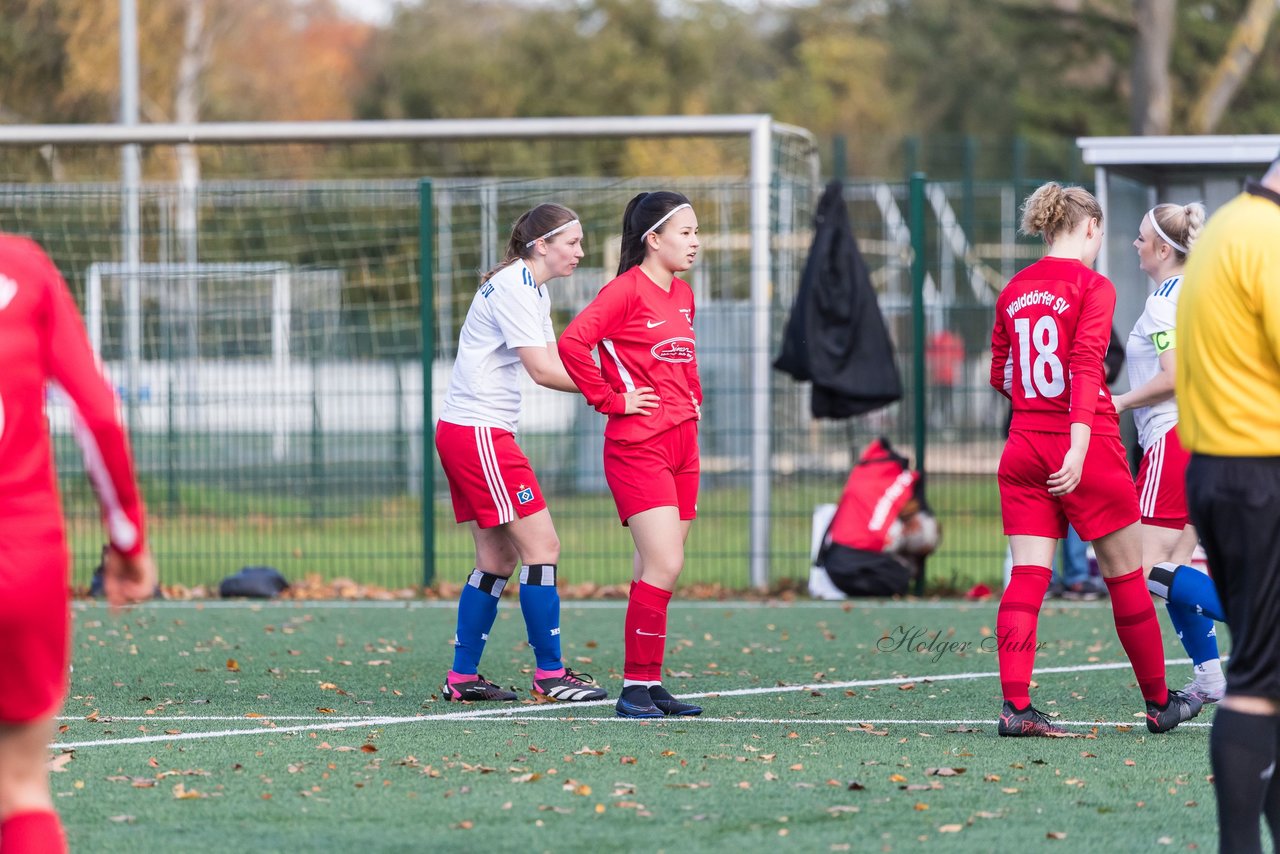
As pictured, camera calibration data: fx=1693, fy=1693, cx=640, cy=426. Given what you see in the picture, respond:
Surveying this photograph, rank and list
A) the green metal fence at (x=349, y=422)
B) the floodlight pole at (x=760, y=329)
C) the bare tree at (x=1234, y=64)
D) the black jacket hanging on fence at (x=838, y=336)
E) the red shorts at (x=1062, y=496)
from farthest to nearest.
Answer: the bare tree at (x=1234, y=64), the green metal fence at (x=349, y=422), the floodlight pole at (x=760, y=329), the black jacket hanging on fence at (x=838, y=336), the red shorts at (x=1062, y=496)

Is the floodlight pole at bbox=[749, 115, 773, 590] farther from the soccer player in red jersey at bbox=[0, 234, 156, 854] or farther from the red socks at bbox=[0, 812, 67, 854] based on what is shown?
the red socks at bbox=[0, 812, 67, 854]

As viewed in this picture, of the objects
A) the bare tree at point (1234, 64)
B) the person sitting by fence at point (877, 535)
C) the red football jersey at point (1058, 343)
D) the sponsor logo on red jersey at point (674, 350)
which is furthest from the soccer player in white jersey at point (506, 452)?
the bare tree at point (1234, 64)

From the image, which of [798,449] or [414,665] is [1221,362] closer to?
[414,665]

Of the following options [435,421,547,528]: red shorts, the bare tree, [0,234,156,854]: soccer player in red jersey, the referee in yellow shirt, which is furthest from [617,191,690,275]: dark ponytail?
the bare tree

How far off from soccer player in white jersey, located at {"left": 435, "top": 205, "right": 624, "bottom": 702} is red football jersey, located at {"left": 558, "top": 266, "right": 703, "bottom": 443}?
312 mm

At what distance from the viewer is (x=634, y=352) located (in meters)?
6.17

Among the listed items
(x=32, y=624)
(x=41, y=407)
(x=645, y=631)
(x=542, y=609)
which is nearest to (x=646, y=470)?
(x=645, y=631)

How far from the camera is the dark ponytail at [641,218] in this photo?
6215 millimetres

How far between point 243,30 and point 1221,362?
125ft

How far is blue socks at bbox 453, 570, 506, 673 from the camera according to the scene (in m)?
6.74

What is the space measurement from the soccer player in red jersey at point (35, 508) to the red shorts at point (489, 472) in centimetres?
314

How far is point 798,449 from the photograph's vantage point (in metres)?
11.2

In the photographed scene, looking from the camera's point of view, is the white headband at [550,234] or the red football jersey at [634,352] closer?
the red football jersey at [634,352]

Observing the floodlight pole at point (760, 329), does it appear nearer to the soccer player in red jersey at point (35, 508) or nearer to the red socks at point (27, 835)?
the soccer player in red jersey at point (35, 508)
